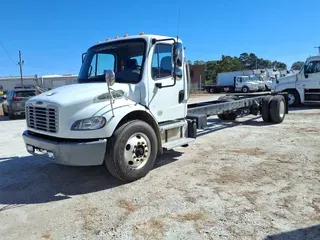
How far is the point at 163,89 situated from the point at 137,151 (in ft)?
4.51

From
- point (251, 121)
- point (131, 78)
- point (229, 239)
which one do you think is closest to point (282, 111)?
point (251, 121)

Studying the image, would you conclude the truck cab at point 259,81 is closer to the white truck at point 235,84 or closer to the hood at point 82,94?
the white truck at point 235,84

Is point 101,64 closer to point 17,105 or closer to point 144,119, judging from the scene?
point 144,119

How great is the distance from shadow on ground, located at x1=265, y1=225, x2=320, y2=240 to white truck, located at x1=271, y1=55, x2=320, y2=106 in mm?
13401

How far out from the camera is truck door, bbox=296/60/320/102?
49.7 ft

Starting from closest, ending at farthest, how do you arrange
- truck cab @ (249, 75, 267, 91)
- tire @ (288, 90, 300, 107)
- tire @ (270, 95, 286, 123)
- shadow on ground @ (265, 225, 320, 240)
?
1. shadow on ground @ (265, 225, 320, 240)
2. tire @ (270, 95, 286, 123)
3. tire @ (288, 90, 300, 107)
4. truck cab @ (249, 75, 267, 91)

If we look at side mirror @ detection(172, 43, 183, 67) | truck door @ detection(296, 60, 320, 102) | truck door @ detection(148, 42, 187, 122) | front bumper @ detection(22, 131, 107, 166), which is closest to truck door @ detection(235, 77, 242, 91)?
truck door @ detection(296, 60, 320, 102)

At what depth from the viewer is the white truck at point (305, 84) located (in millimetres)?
15195

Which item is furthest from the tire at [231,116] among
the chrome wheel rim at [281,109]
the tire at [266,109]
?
the chrome wheel rim at [281,109]

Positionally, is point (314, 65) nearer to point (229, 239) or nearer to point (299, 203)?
point (299, 203)

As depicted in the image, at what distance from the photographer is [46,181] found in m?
5.50

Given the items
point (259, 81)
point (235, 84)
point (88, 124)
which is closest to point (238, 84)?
point (235, 84)

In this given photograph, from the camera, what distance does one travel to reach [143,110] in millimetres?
5324

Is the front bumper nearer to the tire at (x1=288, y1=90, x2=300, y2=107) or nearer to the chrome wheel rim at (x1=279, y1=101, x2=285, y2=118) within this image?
the chrome wheel rim at (x1=279, y1=101, x2=285, y2=118)
